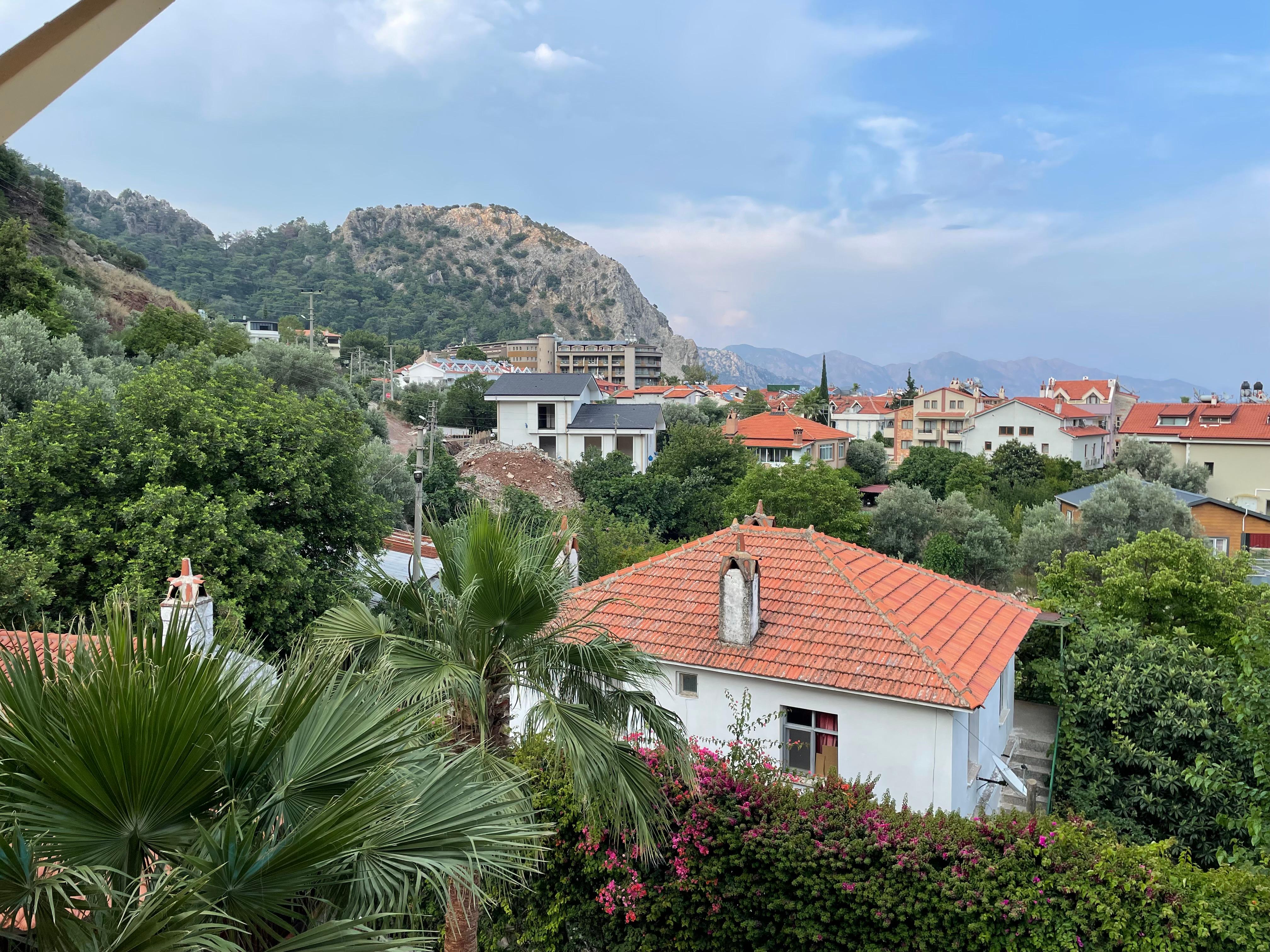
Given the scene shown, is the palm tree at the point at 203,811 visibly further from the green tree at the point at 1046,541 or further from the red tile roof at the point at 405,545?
the green tree at the point at 1046,541

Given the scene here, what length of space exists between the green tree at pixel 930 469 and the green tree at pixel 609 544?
26712 mm

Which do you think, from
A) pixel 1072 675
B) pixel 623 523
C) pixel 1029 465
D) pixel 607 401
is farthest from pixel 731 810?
pixel 1029 465

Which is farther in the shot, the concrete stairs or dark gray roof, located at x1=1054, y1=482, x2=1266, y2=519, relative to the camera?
dark gray roof, located at x1=1054, y1=482, x2=1266, y2=519

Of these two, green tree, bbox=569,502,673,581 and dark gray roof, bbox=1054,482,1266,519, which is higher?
dark gray roof, bbox=1054,482,1266,519

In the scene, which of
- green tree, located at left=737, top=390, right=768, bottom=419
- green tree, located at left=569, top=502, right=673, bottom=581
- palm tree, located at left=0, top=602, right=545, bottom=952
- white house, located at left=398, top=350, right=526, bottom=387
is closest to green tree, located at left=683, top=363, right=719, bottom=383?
green tree, located at left=737, top=390, right=768, bottom=419

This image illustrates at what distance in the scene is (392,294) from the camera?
156625mm

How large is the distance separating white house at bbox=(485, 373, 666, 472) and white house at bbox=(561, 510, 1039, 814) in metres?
40.1

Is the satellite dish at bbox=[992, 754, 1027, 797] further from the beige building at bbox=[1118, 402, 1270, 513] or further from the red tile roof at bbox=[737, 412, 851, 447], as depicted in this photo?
the red tile roof at bbox=[737, 412, 851, 447]

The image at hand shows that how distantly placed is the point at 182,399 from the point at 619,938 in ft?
47.2

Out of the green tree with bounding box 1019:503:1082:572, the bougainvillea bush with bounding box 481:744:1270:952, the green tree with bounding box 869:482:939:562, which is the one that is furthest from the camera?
the green tree with bounding box 869:482:939:562

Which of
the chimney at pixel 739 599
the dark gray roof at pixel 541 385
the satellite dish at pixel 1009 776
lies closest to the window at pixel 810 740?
the chimney at pixel 739 599

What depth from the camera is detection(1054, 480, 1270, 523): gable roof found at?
3891 cm

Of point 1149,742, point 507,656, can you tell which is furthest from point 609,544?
point 507,656

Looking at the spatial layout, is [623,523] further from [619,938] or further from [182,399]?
[619,938]
